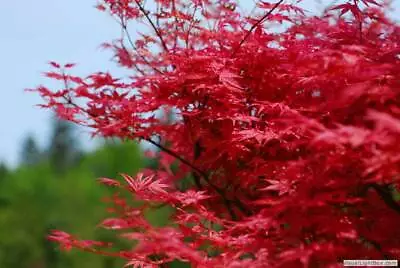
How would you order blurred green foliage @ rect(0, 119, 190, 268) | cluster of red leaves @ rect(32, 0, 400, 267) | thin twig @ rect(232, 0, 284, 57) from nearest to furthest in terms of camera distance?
cluster of red leaves @ rect(32, 0, 400, 267) → thin twig @ rect(232, 0, 284, 57) → blurred green foliage @ rect(0, 119, 190, 268)

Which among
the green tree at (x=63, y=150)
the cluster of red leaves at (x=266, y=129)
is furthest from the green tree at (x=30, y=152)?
the cluster of red leaves at (x=266, y=129)

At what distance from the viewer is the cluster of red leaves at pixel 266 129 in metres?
1.69

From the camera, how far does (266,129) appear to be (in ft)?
6.85

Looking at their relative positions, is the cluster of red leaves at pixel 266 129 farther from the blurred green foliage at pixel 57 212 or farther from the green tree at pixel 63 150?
the green tree at pixel 63 150

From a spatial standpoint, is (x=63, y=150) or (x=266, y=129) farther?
(x=63, y=150)

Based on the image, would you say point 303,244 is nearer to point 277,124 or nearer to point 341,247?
point 341,247

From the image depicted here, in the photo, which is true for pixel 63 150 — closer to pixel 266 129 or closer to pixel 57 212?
pixel 57 212

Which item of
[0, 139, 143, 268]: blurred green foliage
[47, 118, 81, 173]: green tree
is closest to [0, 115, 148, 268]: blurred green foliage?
[0, 139, 143, 268]: blurred green foliage

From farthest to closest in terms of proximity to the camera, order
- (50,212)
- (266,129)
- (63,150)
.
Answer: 1. (63,150)
2. (50,212)
3. (266,129)

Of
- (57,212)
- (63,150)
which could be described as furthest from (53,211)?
(63,150)

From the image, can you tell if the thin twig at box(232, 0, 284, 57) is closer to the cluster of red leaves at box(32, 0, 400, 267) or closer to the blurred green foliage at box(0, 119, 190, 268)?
the cluster of red leaves at box(32, 0, 400, 267)

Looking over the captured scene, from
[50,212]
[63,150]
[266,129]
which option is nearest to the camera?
[266,129]

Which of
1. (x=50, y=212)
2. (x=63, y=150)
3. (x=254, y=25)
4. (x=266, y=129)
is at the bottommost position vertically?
(x=266, y=129)

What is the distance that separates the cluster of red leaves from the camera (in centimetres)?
169
